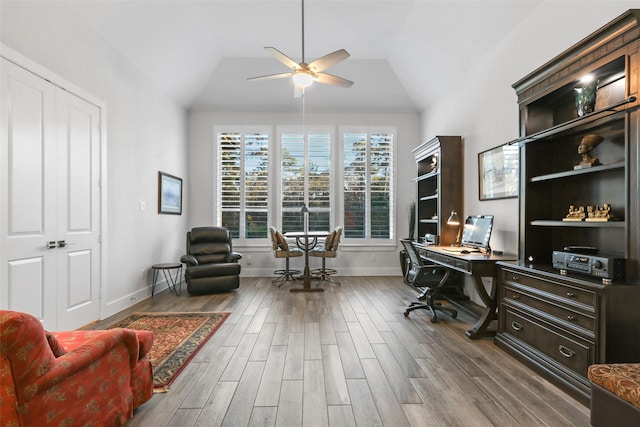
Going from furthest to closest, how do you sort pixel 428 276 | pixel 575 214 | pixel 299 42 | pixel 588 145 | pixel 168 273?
pixel 168 273 < pixel 299 42 < pixel 428 276 < pixel 575 214 < pixel 588 145

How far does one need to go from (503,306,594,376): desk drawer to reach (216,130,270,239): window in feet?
16.0

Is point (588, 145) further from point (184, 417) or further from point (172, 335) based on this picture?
point (172, 335)

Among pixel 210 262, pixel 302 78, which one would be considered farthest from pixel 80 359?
pixel 210 262

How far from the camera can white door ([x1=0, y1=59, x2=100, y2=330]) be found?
271 centimetres

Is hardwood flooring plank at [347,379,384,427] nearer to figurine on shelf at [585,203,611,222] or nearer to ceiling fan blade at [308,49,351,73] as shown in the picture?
figurine on shelf at [585,203,611,222]

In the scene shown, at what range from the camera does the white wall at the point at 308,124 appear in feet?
22.1

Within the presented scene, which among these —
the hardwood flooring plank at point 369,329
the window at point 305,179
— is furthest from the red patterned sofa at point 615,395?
the window at point 305,179

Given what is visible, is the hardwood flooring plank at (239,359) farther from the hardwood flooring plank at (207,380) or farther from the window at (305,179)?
the window at (305,179)

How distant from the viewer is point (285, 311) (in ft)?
13.9

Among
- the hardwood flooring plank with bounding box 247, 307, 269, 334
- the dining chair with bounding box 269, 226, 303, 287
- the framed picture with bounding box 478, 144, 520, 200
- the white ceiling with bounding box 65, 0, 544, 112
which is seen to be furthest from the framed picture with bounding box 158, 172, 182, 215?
the framed picture with bounding box 478, 144, 520, 200

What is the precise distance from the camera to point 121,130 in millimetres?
4355

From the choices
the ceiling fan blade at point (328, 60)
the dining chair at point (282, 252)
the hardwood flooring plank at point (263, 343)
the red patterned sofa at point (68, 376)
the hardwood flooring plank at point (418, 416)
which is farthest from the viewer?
the dining chair at point (282, 252)

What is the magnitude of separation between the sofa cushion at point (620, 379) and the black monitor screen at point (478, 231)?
7.05 feet

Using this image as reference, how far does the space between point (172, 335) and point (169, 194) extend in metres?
3.13
